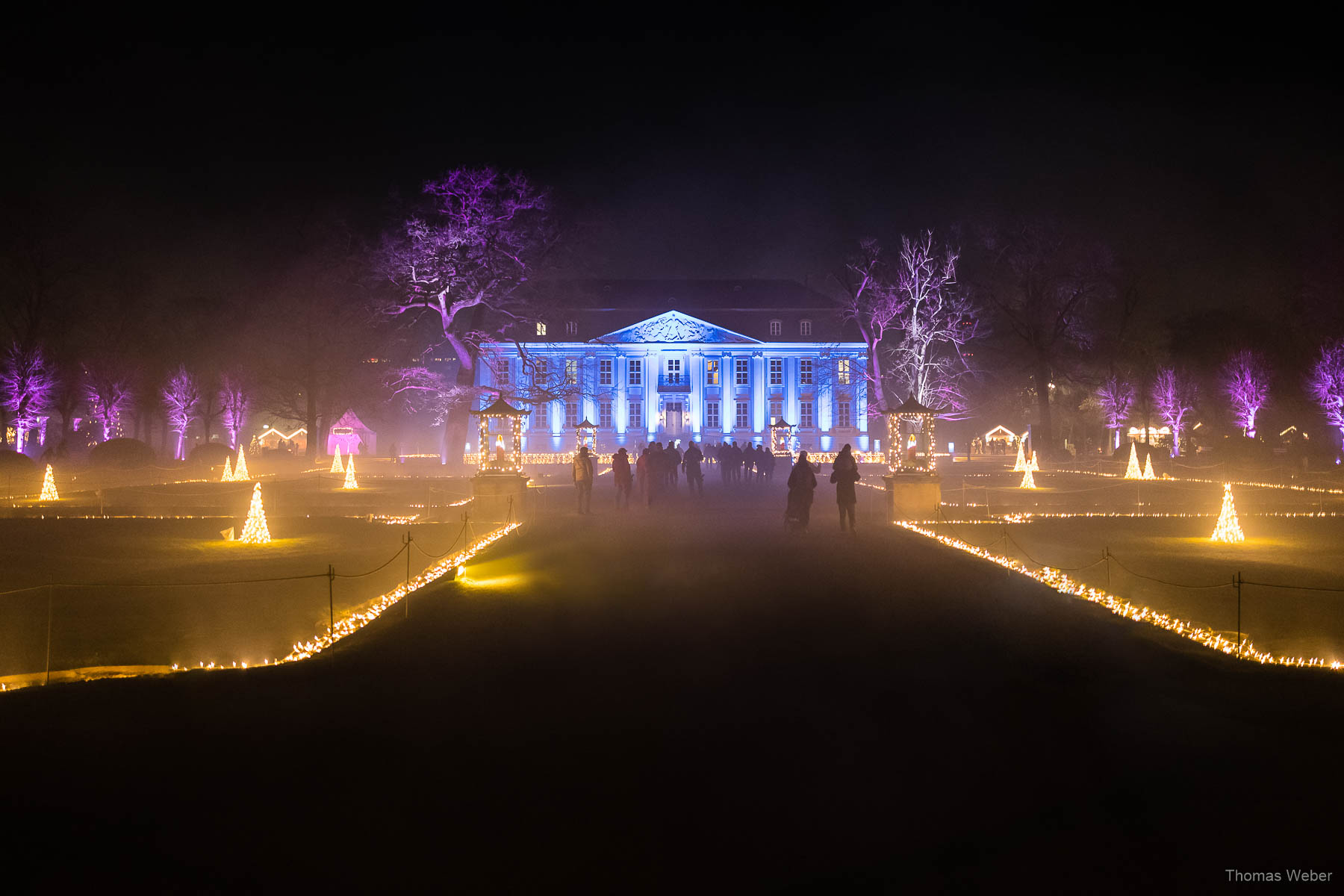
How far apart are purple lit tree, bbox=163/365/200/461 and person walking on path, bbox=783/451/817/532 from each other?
164 feet

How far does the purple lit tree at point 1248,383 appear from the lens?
175 feet

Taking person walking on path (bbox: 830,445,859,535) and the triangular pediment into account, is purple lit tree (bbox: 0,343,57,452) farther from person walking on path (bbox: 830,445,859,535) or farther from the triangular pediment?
person walking on path (bbox: 830,445,859,535)

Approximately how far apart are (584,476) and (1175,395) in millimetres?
54007

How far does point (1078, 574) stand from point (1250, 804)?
8.50 m

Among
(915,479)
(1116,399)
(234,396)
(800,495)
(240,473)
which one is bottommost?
(240,473)

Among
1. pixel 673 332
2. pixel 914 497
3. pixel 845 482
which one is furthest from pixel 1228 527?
pixel 673 332

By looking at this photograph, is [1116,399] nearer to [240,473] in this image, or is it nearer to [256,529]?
[240,473]

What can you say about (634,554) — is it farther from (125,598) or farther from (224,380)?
(224,380)

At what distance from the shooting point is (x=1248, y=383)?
2110 inches

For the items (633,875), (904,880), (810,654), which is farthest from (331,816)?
(810,654)

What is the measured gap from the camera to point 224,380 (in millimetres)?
57625

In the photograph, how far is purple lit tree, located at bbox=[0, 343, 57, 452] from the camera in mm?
45031

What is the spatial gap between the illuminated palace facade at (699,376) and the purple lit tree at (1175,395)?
19937mm

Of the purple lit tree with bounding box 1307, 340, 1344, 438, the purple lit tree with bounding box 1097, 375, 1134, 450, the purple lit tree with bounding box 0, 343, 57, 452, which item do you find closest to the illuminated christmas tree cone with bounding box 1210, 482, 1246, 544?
the purple lit tree with bounding box 1307, 340, 1344, 438
